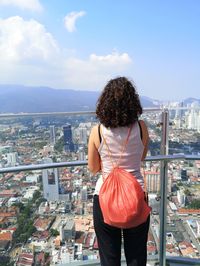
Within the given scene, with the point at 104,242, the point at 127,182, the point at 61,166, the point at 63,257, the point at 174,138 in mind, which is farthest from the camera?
the point at 63,257

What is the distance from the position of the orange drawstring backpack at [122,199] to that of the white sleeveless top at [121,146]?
19 mm

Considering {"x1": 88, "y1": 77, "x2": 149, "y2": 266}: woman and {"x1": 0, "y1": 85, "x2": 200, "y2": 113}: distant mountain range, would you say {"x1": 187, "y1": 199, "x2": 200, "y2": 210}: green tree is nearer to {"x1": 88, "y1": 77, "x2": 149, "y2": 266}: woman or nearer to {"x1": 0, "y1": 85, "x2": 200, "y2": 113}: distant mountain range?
{"x1": 88, "y1": 77, "x2": 149, "y2": 266}: woman

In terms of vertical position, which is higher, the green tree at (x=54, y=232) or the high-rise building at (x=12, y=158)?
the high-rise building at (x=12, y=158)

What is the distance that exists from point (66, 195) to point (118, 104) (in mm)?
1053

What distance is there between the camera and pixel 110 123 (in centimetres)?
167

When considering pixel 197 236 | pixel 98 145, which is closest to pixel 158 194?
pixel 197 236

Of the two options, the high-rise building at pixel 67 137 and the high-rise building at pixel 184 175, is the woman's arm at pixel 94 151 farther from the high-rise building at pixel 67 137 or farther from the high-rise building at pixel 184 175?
the high-rise building at pixel 184 175

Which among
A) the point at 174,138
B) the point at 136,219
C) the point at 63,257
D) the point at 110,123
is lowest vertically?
the point at 63,257

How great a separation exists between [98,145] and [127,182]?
275 mm

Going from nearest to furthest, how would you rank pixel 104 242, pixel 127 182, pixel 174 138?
1. pixel 127 182
2. pixel 104 242
3. pixel 174 138

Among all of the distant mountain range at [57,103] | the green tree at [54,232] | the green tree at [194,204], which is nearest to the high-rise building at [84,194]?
the green tree at [54,232]

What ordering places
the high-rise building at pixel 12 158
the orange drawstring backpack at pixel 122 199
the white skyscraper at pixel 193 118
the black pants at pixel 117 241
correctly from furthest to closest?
the white skyscraper at pixel 193 118 → the high-rise building at pixel 12 158 → the black pants at pixel 117 241 → the orange drawstring backpack at pixel 122 199

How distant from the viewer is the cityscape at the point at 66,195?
2.27 meters

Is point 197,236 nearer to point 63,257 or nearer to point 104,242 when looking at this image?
point 104,242
